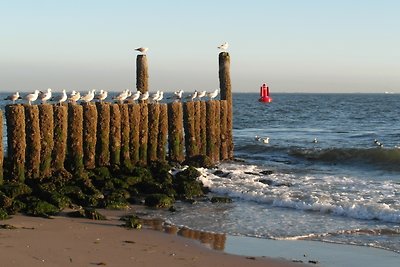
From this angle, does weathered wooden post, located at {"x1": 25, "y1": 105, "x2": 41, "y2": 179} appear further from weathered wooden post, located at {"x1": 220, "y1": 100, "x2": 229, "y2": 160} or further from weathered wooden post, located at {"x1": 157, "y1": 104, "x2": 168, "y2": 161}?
weathered wooden post, located at {"x1": 220, "y1": 100, "x2": 229, "y2": 160}

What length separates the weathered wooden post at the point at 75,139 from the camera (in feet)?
54.8

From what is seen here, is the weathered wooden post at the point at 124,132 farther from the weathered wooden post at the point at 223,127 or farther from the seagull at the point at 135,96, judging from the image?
the weathered wooden post at the point at 223,127

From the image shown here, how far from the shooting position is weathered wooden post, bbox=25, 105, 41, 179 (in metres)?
15.6

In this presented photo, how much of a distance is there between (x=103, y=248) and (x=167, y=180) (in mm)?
6344

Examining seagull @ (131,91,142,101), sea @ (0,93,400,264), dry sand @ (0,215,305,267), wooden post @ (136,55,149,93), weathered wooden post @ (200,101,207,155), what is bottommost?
sea @ (0,93,400,264)

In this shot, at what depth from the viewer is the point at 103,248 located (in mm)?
10578

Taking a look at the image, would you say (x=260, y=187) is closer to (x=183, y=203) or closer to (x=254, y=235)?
(x=183, y=203)

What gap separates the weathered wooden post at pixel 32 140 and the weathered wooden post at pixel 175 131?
5.04 m

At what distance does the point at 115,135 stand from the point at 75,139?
141cm

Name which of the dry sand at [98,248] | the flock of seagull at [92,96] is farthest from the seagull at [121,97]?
the dry sand at [98,248]

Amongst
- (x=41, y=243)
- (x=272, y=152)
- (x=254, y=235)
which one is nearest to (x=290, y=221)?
(x=254, y=235)

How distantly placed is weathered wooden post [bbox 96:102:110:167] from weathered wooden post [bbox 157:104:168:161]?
212 cm

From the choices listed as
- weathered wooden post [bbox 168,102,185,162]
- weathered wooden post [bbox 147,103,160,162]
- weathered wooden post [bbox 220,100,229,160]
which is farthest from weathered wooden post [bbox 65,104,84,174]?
weathered wooden post [bbox 220,100,229,160]

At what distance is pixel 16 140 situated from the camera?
1536cm
